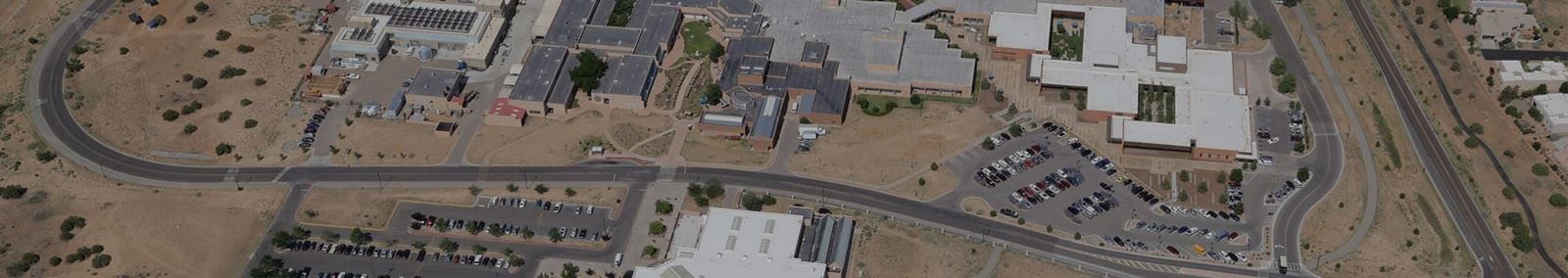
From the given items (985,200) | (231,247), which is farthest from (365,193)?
(985,200)

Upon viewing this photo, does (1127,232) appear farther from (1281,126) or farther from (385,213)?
(385,213)

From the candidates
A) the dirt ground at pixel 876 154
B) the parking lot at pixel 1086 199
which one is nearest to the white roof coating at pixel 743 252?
the dirt ground at pixel 876 154

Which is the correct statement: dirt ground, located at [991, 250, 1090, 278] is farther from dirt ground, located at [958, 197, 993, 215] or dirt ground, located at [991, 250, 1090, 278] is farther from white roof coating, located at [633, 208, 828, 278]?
white roof coating, located at [633, 208, 828, 278]

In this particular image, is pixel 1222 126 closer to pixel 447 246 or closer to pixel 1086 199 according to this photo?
pixel 1086 199

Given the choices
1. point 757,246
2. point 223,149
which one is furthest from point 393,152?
point 757,246

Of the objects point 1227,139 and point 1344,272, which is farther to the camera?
point 1227,139

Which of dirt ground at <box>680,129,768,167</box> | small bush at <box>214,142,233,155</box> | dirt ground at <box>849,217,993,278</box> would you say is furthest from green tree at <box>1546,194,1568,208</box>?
small bush at <box>214,142,233,155</box>
